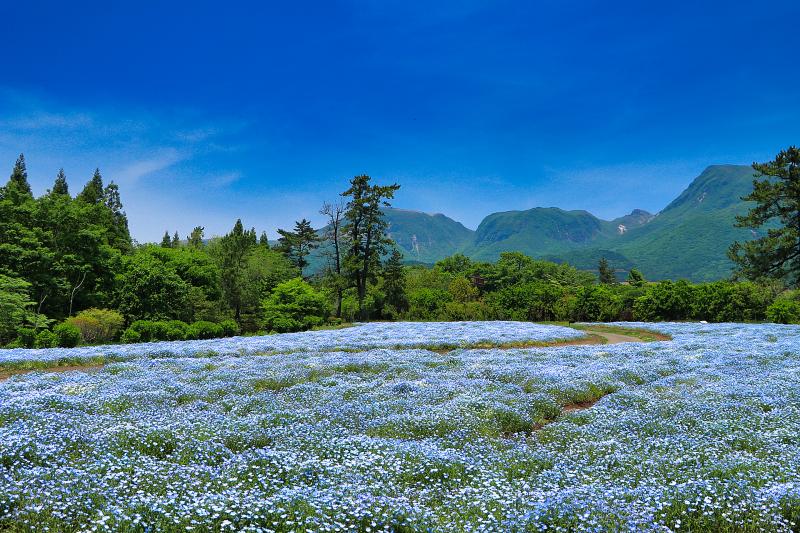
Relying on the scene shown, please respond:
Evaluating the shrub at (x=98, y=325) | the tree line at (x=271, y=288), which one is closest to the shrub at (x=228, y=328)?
the tree line at (x=271, y=288)

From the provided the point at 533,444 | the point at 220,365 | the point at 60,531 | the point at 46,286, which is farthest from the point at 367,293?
the point at 60,531

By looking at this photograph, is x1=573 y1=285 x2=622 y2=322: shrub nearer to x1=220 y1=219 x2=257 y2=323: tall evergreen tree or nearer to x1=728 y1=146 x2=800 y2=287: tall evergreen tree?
x1=728 y1=146 x2=800 y2=287: tall evergreen tree

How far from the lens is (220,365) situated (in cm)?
1730

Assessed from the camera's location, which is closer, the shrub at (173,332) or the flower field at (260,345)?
the flower field at (260,345)

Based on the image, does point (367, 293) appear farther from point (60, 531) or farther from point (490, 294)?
point (60, 531)

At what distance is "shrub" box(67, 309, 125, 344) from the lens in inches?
1121

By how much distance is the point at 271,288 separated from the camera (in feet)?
158

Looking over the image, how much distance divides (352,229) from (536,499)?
148 feet

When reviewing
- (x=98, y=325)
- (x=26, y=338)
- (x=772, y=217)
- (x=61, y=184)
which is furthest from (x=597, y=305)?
(x=61, y=184)

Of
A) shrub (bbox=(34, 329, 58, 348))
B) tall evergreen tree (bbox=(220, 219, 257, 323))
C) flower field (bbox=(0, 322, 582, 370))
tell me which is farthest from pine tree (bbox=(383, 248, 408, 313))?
shrub (bbox=(34, 329, 58, 348))

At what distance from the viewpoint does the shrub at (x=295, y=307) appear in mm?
38531

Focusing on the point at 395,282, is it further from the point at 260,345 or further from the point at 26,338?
the point at 26,338

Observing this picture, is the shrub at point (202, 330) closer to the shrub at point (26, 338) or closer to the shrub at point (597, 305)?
the shrub at point (26, 338)

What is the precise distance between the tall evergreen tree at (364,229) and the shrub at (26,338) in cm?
2776
